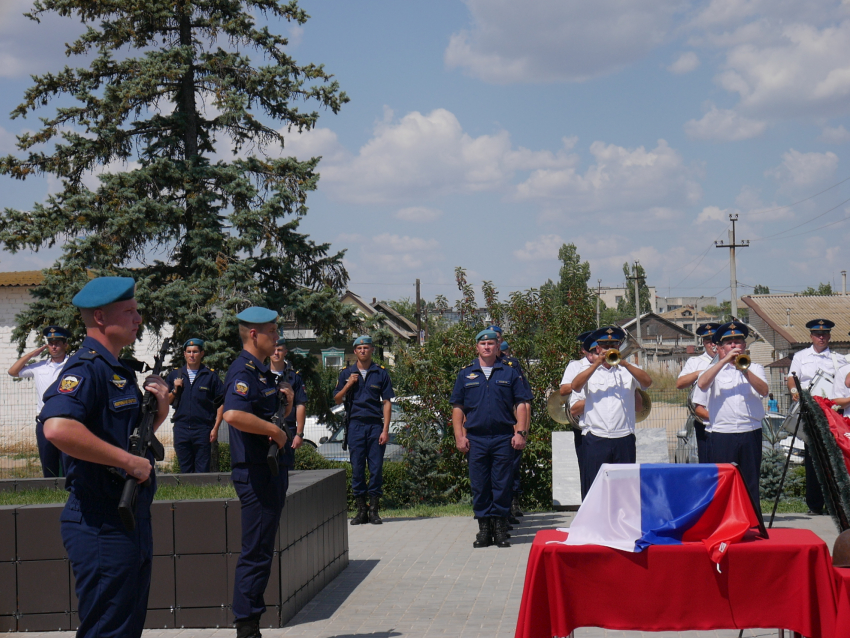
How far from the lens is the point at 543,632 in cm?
411

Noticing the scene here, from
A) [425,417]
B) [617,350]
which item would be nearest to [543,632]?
[617,350]

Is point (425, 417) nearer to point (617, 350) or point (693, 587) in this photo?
point (617, 350)

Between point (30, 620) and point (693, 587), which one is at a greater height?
point (693, 587)

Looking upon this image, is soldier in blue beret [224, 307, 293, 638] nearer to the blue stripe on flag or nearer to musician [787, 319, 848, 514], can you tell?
the blue stripe on flag

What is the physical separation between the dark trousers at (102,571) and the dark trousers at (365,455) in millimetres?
6757

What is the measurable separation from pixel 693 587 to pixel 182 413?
7.57m

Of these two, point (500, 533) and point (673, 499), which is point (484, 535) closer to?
point (500, 533)

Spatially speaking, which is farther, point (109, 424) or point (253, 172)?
point (253, 172)

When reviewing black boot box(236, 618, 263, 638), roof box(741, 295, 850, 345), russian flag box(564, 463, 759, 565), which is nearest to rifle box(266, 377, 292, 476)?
black boot box(236, 618, 263, 638)

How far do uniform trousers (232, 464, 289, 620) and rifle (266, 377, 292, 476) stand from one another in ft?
0.48

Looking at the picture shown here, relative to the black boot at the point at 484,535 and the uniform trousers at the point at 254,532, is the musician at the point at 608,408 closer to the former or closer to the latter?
the black boot at the point at 484,535

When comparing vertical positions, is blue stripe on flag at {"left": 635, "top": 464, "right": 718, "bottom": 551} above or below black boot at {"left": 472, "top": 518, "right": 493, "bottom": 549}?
above

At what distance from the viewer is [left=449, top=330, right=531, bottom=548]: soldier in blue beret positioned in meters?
8.60

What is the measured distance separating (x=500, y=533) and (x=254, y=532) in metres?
4.05
